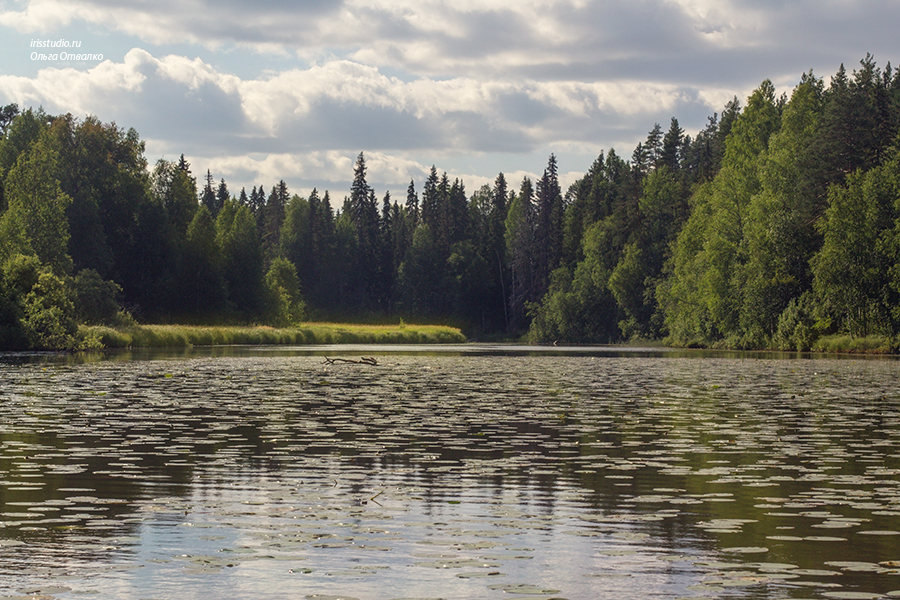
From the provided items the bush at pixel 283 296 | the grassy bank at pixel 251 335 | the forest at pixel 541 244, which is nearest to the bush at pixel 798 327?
the forest at pixel 541 244

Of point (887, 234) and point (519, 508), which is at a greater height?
point (887, 234)

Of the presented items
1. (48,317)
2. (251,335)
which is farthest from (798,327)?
(48,317)

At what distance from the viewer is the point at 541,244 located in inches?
6412

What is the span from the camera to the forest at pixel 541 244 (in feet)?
230

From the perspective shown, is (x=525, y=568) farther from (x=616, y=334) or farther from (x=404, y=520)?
(x=616, y=334)

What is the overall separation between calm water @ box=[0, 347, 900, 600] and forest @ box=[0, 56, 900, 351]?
47.0m

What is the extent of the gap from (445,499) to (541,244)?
15320cm

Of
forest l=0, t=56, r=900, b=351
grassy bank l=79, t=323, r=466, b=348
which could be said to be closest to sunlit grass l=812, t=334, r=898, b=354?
forest l=0, t=56, r=900, b=351

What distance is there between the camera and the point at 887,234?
67812 mm

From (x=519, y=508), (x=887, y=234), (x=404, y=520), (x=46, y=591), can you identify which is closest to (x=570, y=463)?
(x=519, y=508)

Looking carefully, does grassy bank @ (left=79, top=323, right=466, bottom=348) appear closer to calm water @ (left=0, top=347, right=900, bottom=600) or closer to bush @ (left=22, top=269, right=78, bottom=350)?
bush @ (left=22, top=269, right=78, bottom=350)

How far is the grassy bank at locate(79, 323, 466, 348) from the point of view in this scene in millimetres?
69500

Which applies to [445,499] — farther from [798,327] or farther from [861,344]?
[798,327]

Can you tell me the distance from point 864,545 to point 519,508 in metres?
3.48
